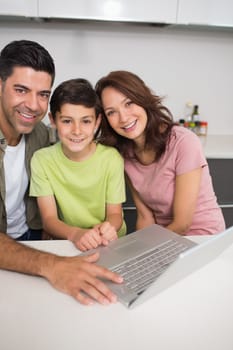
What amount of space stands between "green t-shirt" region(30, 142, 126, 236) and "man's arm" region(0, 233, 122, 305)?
41cm

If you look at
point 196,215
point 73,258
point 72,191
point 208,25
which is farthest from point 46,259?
point 208,25

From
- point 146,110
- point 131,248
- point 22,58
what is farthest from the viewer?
point 146,110

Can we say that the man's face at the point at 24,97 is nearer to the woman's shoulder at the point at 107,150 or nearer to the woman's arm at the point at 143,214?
the woman's shoulder at the point at 107,150

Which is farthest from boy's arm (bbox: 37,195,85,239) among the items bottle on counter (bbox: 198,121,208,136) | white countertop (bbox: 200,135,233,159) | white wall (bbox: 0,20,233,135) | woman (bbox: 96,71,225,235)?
bottle on counter (bbox: 198,121,208,136)

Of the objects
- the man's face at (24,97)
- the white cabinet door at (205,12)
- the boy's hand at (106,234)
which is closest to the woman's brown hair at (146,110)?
the man's face at (24,97)

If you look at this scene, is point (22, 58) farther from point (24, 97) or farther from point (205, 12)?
point (205, 12)

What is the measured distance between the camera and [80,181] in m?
1.24

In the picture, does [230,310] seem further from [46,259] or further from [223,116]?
[223,116]

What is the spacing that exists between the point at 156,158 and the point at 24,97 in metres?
0.57

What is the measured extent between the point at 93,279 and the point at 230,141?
6.15 ft

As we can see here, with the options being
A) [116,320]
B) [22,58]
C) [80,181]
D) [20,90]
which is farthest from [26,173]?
[116,320]

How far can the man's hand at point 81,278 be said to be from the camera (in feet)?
2.24

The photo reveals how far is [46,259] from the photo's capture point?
78 centimetres

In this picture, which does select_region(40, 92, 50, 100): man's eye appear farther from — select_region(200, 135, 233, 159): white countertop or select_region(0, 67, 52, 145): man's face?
select_region(200, 135, 233, 159): white countertop
